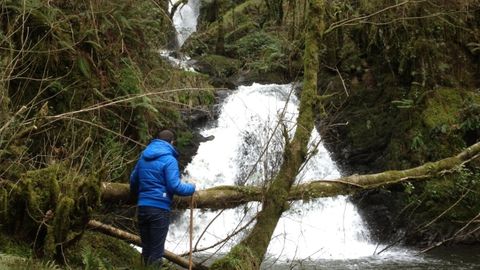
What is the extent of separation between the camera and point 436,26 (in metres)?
14.8

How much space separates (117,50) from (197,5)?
22927 millimetres

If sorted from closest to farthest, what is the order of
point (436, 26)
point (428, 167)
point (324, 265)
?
point (428, 167) < point (324, 265) < point (436, 26)

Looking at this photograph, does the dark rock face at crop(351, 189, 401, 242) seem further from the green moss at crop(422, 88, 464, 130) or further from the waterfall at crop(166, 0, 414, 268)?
the green moss at crop(422, 88, 464, 130)

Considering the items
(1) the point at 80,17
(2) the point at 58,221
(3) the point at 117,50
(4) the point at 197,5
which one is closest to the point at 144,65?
(3) the point at 117,50

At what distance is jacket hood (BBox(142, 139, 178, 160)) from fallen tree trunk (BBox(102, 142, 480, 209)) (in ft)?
1.64

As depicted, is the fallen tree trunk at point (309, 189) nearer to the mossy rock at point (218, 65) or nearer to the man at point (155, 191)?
the man at point (155, 191)

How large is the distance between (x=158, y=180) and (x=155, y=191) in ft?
0.39

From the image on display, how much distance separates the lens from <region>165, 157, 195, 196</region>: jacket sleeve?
5746mm

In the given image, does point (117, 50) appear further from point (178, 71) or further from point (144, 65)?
point (178, 71)

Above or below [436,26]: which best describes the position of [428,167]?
below

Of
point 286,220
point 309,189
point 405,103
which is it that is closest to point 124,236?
point 309,189

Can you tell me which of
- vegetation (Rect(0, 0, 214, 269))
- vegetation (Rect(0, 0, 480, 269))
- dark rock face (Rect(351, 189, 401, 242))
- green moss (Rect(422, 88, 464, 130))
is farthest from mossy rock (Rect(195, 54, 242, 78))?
vegetation (Rect(0, 0, 214, 269))

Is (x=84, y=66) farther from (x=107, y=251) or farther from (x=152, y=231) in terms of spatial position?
(x=152, y=231)

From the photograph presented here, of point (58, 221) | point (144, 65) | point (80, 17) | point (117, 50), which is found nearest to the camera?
point (58, 221)
